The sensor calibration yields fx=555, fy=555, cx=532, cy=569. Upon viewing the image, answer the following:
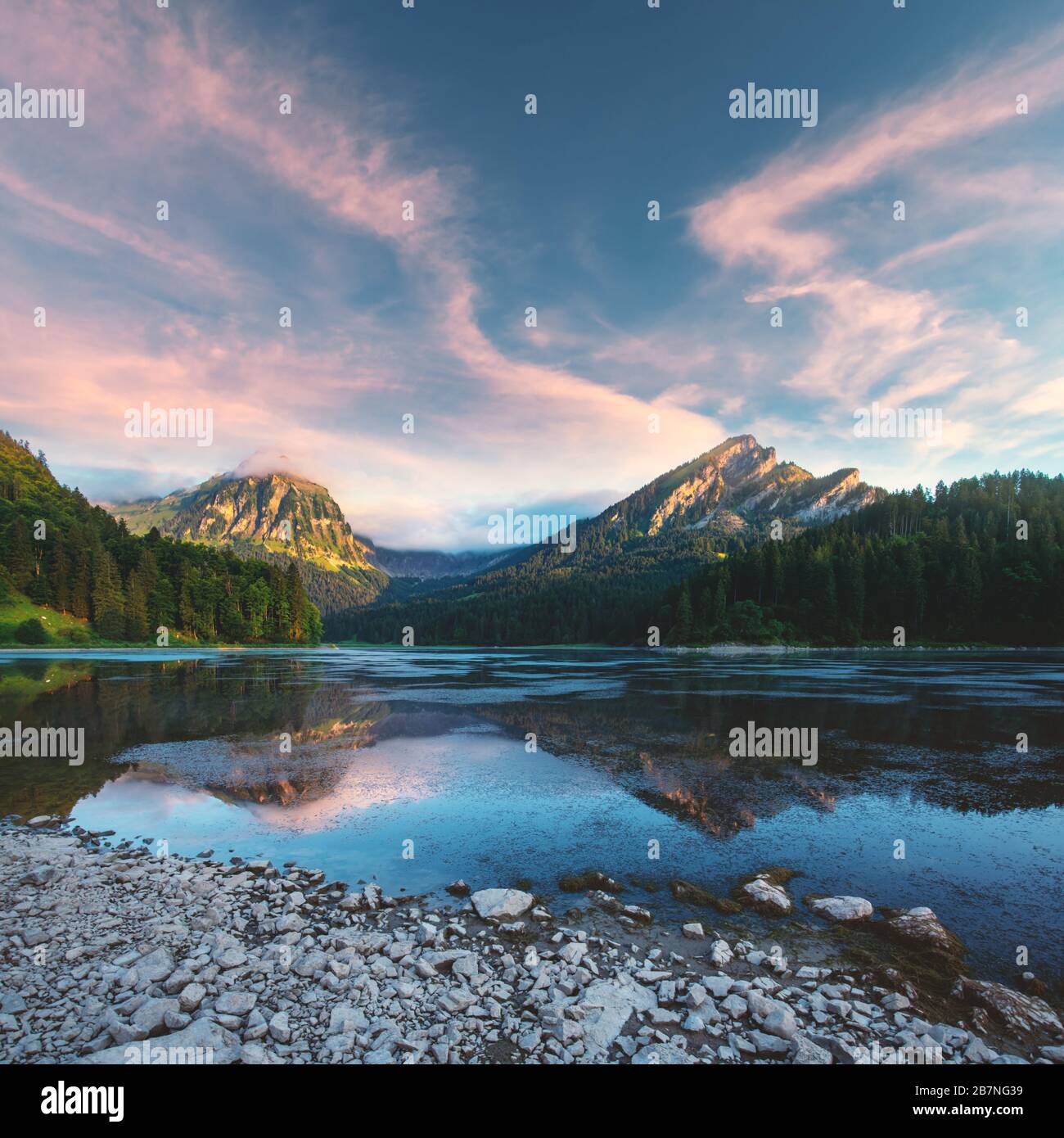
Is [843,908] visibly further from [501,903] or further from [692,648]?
[692,648]

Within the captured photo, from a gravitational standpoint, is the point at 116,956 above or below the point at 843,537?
below

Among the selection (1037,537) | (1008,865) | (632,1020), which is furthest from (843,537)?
(632,1020)

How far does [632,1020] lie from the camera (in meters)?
7.85

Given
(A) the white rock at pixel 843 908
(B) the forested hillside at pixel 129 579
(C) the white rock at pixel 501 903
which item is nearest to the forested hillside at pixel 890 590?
(B) the forested hillside at pixel 129 579

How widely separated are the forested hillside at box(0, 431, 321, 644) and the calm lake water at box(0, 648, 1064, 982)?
96.1m

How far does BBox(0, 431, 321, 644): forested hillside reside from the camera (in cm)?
12025

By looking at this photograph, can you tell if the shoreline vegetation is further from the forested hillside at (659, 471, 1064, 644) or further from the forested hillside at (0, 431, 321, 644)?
the forested hillside at (0, 431, 321, 644)

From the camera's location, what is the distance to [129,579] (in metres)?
130

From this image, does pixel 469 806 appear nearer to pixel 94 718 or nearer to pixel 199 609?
pixel 94 718

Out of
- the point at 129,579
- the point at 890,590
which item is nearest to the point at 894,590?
the point at 890,590

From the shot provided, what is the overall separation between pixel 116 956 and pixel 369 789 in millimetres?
11603

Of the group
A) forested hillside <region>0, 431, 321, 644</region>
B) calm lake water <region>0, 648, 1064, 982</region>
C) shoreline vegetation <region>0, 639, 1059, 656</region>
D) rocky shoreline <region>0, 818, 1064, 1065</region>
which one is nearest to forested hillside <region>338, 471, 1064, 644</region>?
shoreline vegetation <region>0, 639, 1059, 656</region>

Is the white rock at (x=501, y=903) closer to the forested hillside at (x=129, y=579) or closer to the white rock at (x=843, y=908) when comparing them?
the white rock at (x=843, y=908)

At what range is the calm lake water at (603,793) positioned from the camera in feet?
44.4
